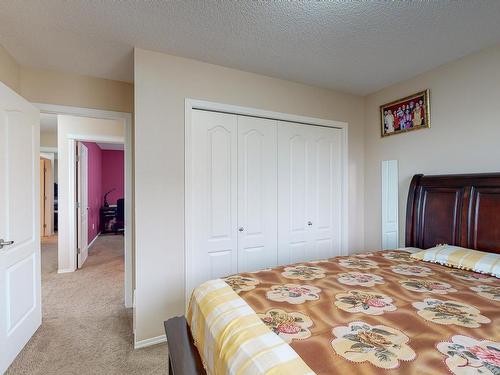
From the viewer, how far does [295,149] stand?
2820 millimetres

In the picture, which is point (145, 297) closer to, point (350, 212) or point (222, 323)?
point (222, 323)

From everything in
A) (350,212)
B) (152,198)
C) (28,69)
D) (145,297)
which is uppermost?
(28,69)

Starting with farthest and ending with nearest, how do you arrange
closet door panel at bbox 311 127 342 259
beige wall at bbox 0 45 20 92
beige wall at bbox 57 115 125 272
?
beige wall at bbox 57 115 125 272 < closet door panel at bbox 311 127 342 259 < beige wall at bbox 0 45 20 92

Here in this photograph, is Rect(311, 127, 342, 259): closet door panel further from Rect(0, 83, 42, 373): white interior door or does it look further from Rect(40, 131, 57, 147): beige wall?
Rect(40, 131, 57, 147): beige wall

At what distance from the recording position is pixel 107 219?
695 centimetres

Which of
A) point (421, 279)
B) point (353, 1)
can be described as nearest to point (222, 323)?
point (421, 279)

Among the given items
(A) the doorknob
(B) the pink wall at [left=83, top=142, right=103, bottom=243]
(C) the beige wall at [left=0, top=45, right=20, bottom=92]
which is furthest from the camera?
(B) the pink wall at [left=83, top=142, right=103, bottom=243]

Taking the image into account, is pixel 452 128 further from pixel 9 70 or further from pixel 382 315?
pixel 9 70

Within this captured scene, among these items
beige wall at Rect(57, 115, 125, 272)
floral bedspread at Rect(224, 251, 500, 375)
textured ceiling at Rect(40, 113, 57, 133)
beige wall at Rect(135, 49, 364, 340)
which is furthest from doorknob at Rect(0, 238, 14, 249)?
textured ceiling at Rect(40, 113, 57, 133)

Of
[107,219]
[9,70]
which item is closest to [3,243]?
[9,70]

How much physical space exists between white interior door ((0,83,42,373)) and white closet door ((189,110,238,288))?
51.9 inches

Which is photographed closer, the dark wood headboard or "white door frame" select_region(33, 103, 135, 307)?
the dark wood headboard

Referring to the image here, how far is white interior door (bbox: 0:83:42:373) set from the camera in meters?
1.84

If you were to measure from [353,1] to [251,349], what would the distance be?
6.29 feet
